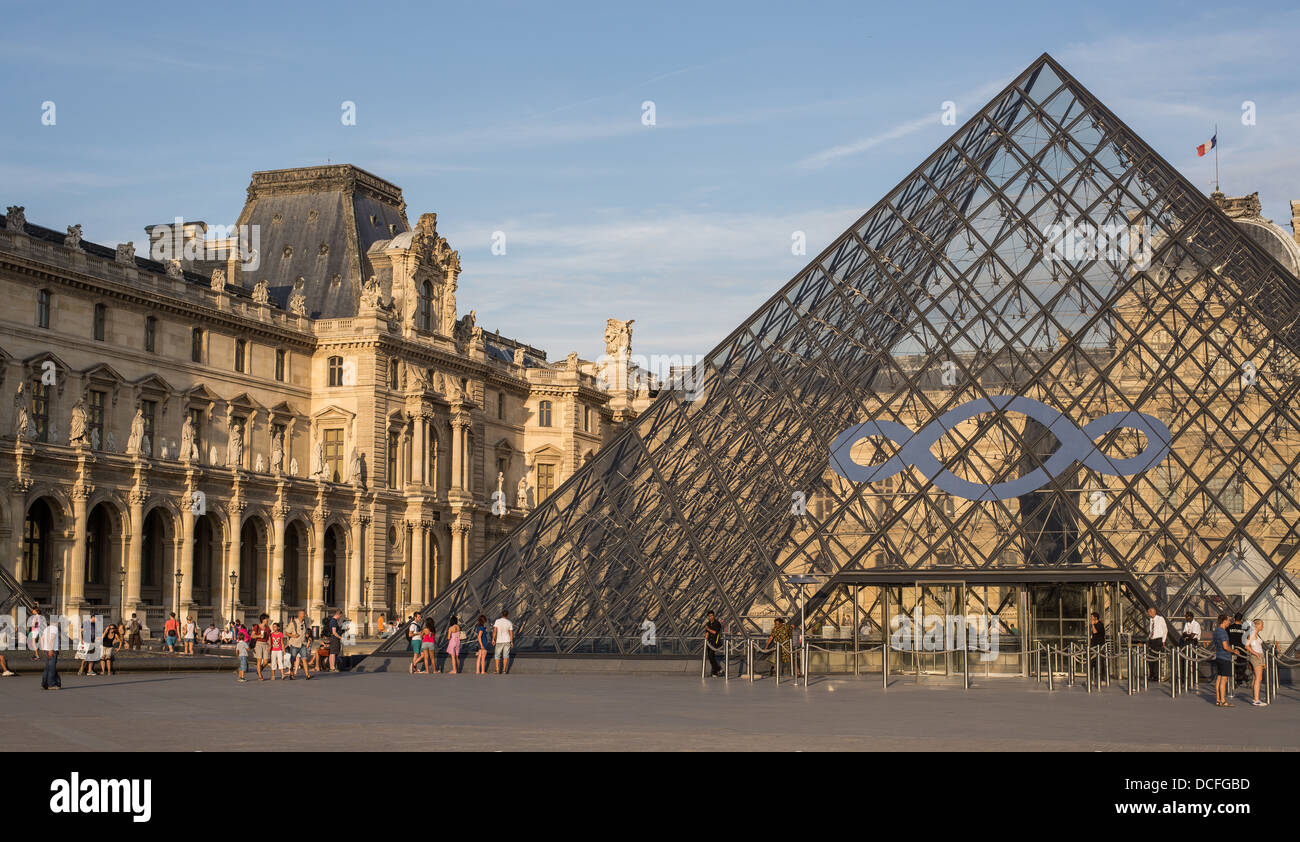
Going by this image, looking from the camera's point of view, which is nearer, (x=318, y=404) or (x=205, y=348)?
(x=205, y=348)

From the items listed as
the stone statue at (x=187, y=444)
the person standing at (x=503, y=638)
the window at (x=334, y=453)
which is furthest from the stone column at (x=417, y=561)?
the person standing at (x=503, y=638)

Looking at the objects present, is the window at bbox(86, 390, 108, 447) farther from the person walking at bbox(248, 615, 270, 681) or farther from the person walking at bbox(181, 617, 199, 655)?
the person walking at bbox(248, 615, 270, 681)

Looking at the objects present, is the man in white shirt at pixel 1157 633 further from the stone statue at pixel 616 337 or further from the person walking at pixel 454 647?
the stone statue at pixel 616 337

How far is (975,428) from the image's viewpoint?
26500 millimetres

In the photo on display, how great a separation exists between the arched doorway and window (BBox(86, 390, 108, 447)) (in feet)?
8.25

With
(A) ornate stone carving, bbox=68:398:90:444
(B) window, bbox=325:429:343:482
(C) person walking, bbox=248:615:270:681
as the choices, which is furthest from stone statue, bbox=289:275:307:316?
(C) person walking, bbox=248:615:270:681

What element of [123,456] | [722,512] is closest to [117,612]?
[123,456]

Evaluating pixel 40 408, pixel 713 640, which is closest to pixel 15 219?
pixel 40 408

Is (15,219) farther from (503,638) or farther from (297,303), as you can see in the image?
(503,638)

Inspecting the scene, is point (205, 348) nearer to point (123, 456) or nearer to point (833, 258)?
point (123, 456)

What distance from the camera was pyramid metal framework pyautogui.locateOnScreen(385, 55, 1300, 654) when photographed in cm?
2472

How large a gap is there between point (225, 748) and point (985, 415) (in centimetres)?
1638

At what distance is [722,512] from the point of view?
2695 centimetres

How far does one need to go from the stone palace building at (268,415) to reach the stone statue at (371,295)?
8cm
